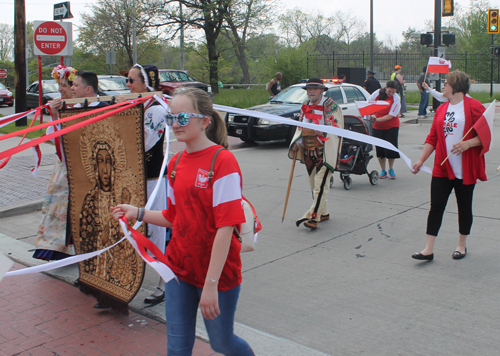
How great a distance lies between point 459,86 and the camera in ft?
15.7

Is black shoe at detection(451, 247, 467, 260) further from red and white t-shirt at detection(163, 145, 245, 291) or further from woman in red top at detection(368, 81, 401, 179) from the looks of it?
woman in red top at detection(368, 81, 401, 179)

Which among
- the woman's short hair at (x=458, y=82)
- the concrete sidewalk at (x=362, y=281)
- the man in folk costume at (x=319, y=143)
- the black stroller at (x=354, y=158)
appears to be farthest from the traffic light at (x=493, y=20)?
the woman's short hair at (x=458, y=82)

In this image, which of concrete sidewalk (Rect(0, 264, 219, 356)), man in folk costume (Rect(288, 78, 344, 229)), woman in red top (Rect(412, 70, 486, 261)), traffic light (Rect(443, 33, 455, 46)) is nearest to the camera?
concrete sidewalk (Rect(0, 264, 219, 356))

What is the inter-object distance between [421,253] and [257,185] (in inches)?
165

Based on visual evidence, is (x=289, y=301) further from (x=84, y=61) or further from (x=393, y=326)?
(x=84, y=61)

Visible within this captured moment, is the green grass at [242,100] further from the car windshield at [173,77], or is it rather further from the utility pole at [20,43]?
the utility pole at [20,43]

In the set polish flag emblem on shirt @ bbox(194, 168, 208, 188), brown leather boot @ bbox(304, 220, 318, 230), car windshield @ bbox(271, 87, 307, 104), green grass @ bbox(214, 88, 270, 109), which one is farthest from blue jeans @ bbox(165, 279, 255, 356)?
green grass @ bbox(214, 88, 270, 109)

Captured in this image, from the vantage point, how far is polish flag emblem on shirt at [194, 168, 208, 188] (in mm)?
2383

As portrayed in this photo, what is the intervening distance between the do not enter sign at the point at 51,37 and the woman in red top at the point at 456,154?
25.7 feet

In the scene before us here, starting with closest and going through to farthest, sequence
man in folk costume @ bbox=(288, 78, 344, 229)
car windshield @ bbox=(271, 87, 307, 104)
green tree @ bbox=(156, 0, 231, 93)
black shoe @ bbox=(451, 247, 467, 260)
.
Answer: black shoe @ bbox=(451, 247, 467, 260), man in folk costume @ bbox=(288, 78, 344, 229), car windshield @ bbox=(271, 87, 307, 104), green tree @ bbox=(156, 0, 231, 93)

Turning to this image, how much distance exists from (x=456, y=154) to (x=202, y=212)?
126 inches

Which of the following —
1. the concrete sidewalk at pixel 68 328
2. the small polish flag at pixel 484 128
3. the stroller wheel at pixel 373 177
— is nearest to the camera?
the concrete sidewalk at pixel 68 328

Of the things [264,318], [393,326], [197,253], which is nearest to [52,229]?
[264,318]

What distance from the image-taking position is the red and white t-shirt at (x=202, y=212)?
7.68 feet
